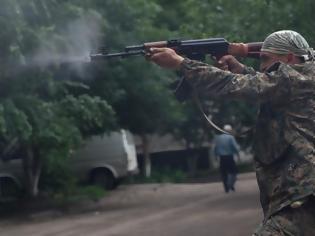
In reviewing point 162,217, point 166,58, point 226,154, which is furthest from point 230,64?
point 226,154

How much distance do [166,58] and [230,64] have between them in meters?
0.72

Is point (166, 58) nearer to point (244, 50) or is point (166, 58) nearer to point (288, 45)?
point (288, 45)

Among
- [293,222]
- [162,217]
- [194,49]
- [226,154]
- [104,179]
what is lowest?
[162,217]

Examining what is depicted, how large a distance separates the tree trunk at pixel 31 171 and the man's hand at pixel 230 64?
1417cm

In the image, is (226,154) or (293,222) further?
(226,154)

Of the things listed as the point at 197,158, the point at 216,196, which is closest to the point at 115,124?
the point at 216,196

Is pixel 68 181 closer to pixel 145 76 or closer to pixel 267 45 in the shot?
pixel 145 76

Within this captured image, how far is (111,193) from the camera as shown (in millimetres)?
23281

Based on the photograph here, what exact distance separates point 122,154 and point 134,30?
17.4 feet

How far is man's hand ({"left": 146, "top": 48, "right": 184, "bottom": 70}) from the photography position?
192 inches

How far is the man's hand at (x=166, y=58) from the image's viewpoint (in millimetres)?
4875

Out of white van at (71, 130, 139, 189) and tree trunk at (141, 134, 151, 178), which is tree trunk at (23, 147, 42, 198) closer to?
white van at (71, 130, 139, 189)

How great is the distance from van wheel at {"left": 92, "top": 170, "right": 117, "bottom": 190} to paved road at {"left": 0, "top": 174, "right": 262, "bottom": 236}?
119cm

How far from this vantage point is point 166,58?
491 cm
